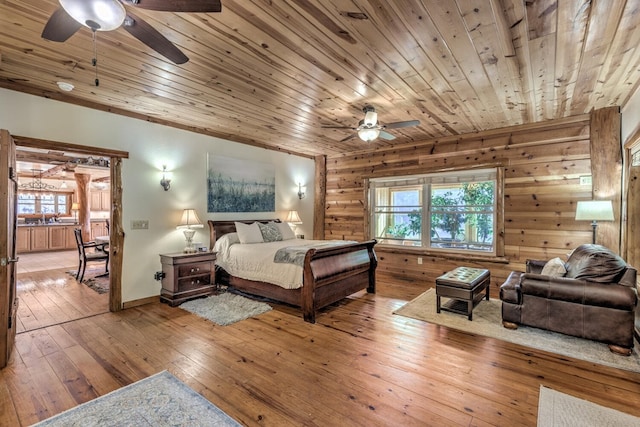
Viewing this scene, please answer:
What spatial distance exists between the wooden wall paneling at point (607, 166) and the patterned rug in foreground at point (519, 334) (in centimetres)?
170

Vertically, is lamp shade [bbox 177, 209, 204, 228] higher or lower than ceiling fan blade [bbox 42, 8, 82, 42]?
lower

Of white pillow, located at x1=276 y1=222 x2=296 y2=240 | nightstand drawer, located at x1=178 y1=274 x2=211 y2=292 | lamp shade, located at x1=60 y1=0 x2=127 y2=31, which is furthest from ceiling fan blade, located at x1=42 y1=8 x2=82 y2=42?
white pillow, located at x1=276 y1=222 x2=296 y2=240

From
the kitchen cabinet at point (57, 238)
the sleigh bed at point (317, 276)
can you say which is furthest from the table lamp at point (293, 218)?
the kitchen cabinet at point (57, 238)

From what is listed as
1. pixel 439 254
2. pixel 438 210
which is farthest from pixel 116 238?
pixel 438 210

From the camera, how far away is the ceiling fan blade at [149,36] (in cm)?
167

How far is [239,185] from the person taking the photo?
561cm

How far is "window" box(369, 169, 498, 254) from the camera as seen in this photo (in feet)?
17.4

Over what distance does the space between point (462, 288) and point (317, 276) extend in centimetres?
173

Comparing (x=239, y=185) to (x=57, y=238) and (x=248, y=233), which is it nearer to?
(x=248, y=233)

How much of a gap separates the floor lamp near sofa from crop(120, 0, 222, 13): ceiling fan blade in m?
4.72

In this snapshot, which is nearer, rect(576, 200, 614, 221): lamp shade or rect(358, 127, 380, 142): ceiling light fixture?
rect(576, 200, 614, 221): lamp shade

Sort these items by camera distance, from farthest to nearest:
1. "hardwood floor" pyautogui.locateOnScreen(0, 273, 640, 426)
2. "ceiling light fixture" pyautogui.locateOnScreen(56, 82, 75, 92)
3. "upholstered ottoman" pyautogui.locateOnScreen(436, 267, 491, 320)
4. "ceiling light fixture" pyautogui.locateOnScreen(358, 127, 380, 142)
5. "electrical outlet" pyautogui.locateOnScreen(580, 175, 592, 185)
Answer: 1. "electrical outlet" pyautogui.locateOnScreen(580, 175, 592, 185)
2. "ceiling light fixture" pyautogui.locateOnScreen(358, 127, 380, 142)
3. "upholstered ottoman" pyautogui.locateOnScreen(436, 267, 491, 320)
4. "ceiling light fixture" pyautogui.locateOnScreen(56, 82, 75, 92)
5. "hardwood floor" pyautogui.locateOnScreen(0, 273, 640, 426)

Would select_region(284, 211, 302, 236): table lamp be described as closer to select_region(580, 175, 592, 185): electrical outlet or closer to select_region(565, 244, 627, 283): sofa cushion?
select_region(565, 244, 627, 283): sofa cushion

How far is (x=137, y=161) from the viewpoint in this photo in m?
4.23
